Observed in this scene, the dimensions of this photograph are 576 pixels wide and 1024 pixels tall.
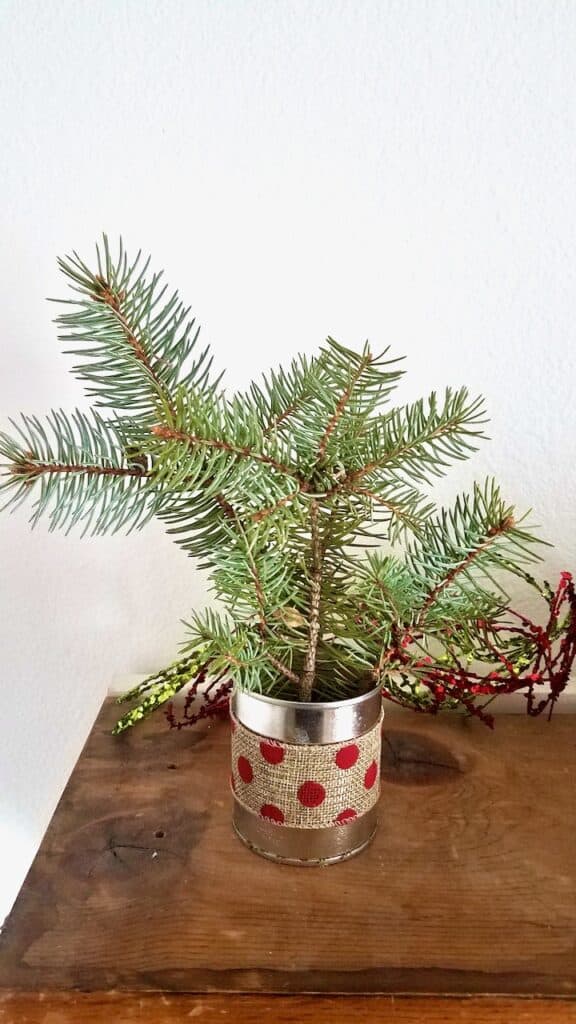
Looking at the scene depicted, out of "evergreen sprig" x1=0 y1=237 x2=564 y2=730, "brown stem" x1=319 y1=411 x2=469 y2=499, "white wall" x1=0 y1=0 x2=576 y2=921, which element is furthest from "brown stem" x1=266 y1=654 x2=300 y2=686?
"white wall" x1=0 y1=0 x2=576 y2=921

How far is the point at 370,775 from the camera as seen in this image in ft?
1.65

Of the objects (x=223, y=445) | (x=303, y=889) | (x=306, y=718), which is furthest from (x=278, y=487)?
(x=303, y=889)

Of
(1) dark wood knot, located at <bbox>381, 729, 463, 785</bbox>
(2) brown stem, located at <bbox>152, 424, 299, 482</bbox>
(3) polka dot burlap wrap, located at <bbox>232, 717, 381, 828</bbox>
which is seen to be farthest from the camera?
(1) dark wood knot, located at <bbox>381, 729, 463, 785</bbox>

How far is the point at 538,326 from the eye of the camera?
643mm

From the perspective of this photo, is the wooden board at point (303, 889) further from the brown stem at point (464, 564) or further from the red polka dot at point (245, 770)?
the brown stem at point (464, 564)

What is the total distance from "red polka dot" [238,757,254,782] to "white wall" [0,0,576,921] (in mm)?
309

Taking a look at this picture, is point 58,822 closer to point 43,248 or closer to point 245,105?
point 43,248

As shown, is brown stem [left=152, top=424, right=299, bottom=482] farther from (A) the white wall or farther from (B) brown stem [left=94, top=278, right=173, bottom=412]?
(A) the white wall

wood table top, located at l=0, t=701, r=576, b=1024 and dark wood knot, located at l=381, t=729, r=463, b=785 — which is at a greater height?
dark wood knot, located at l=381, t=729, r=463, b=785

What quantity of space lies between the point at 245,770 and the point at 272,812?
3cm

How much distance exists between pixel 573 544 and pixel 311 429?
346mm

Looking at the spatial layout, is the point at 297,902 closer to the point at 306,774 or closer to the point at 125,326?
the point at 306,774

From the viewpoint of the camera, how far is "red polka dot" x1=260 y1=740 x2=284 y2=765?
18.9 inches

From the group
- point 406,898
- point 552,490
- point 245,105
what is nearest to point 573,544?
point 552,490
